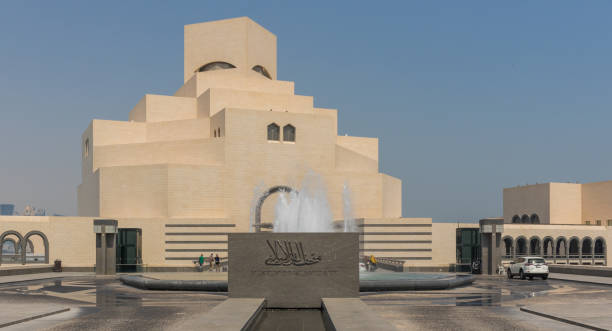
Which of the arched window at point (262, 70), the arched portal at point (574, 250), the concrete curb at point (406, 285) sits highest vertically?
the arched window at point (262, 70)

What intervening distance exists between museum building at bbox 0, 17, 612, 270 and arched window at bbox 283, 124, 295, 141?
0.09m

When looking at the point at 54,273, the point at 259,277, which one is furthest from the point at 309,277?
the point at 54,273

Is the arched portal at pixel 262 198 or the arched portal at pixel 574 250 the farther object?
the arched portal at pixel 574 250

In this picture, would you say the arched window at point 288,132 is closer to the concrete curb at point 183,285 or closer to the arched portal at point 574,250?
the concrete curb at point 183,285

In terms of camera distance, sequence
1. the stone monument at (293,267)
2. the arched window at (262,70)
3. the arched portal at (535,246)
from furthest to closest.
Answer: the arched window at (262,70), the arched portal at (535,246), the stone monument at (293,267)

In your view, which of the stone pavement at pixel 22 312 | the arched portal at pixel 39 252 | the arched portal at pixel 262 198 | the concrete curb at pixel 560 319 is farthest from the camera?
the arched portal at pixel 262 198

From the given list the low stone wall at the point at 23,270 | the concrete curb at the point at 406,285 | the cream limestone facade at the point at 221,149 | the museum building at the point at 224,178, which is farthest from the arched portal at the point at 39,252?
the concrete curb at the point at 406,285

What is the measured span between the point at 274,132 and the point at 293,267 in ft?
106

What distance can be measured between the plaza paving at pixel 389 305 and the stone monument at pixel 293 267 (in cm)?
150

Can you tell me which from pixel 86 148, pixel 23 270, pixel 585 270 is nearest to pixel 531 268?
pixel 585 270

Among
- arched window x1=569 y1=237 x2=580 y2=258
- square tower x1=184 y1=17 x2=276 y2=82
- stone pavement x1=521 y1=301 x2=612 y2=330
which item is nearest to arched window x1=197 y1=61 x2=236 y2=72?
square tower x1=184 y1=17 x2=276 y2=82

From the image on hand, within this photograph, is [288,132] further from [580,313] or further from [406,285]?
[580,313]

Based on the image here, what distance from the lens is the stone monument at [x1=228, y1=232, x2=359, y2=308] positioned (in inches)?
751

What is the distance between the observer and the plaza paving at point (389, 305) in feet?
52.1
